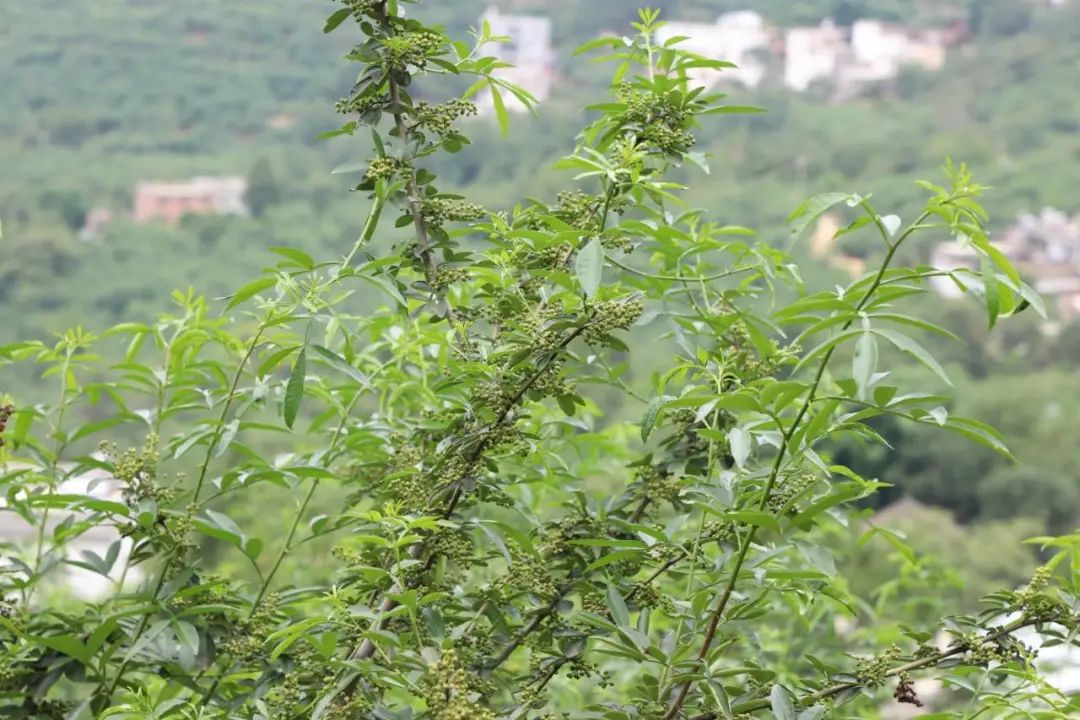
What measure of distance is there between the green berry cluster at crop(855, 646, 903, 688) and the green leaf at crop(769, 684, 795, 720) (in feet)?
0.38

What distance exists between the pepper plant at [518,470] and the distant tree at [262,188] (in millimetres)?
18261

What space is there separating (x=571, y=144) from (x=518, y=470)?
55.0ft

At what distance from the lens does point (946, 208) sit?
1.07 meters

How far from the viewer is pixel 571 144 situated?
18.3m

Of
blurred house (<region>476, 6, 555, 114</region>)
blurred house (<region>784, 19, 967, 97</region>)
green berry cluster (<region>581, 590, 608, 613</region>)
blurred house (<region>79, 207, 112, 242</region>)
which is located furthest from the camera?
blurred house (<region>784, 19, 967, 97</region>)

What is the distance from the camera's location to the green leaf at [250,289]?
4.28 ft

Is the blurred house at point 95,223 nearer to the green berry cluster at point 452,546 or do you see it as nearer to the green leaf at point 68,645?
the green leaf at point 68,645

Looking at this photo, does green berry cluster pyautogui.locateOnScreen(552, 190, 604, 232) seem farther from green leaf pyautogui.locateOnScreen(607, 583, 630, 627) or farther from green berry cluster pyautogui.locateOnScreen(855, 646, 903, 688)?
green berry cluster pyautogui.locateOnScreen(855, 646, 903, 688)

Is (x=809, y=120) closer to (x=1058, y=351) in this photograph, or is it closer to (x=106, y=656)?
(x=1058, y=351)

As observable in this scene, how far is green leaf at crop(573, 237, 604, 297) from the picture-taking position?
1210mm

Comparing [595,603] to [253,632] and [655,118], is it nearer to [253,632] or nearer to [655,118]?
[253,632]

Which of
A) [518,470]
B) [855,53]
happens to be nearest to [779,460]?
[518,470]

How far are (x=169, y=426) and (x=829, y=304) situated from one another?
7.51 m

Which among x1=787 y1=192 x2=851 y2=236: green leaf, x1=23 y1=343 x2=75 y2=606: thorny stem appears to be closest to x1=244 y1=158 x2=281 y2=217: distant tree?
x1=23 y1=343 x2=75 y2=606: thorny stem
